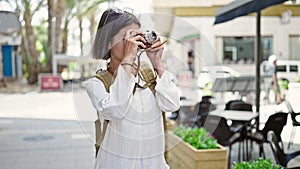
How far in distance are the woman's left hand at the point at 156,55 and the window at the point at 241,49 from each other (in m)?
17.0

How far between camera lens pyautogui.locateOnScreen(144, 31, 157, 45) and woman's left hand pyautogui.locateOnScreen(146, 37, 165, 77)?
1 cm

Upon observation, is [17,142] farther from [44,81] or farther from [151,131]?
[44,81]

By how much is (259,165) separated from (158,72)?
4.68 ft

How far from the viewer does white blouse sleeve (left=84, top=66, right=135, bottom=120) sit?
1.41 metres

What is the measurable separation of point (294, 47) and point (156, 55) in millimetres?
18026

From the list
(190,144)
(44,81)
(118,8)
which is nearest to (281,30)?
(44,81)

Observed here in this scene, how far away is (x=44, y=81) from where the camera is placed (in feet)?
56.9

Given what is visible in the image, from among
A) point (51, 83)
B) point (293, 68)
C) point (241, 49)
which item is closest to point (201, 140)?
point (293, 68)

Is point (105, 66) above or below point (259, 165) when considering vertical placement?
above

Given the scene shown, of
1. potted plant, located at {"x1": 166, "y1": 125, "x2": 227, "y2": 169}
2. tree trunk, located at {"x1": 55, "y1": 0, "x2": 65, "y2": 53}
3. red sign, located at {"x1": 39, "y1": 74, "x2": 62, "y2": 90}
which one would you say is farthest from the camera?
tree trunk, located at {"x1": 55, "y1": 0, "x2": 65, "y2": 53}

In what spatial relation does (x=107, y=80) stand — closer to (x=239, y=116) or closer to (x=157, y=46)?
(x=157, y=46)

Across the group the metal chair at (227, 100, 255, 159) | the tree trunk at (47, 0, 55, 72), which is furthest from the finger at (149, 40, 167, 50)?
the tree trunk at (47, 0, 55, 72)

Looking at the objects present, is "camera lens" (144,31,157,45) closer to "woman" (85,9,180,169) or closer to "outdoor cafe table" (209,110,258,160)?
"woman" (85,9,180,169)

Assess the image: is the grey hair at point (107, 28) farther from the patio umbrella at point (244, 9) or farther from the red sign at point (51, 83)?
the red sign at point (51, 83)
